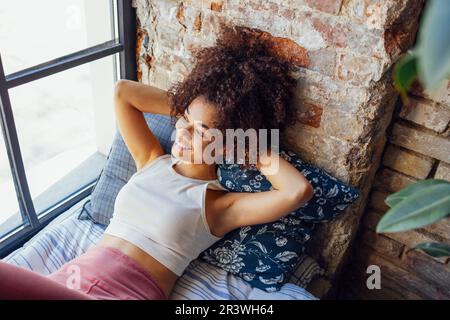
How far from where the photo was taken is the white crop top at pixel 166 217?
4.30ft

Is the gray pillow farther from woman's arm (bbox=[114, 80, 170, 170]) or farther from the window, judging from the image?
the window

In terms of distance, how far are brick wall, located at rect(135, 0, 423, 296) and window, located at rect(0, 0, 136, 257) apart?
286 millimetres

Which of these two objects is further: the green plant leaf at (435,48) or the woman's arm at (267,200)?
the woman's arm at (267,200)

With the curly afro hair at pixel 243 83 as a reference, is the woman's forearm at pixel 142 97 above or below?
below

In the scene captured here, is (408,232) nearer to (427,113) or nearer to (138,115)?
(427,113)

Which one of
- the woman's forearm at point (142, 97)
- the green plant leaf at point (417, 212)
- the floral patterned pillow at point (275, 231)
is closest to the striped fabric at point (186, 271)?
the floral patterned pillow at point (275, 231)

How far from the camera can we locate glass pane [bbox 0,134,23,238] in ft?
5.15

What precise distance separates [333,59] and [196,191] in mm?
598

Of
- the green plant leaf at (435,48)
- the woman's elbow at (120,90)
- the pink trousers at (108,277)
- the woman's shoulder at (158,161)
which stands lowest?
the pink trousers at (108,277)

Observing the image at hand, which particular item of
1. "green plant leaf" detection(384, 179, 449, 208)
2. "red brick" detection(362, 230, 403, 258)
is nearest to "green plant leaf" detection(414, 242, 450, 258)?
"green plant leaf" detection(384, 179, 449, 208)

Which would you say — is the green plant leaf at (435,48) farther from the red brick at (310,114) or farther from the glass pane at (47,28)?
the glass pane at (47,28)

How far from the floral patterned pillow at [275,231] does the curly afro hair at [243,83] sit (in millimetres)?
178

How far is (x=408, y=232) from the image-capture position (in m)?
1.54

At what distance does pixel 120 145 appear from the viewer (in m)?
1.59
